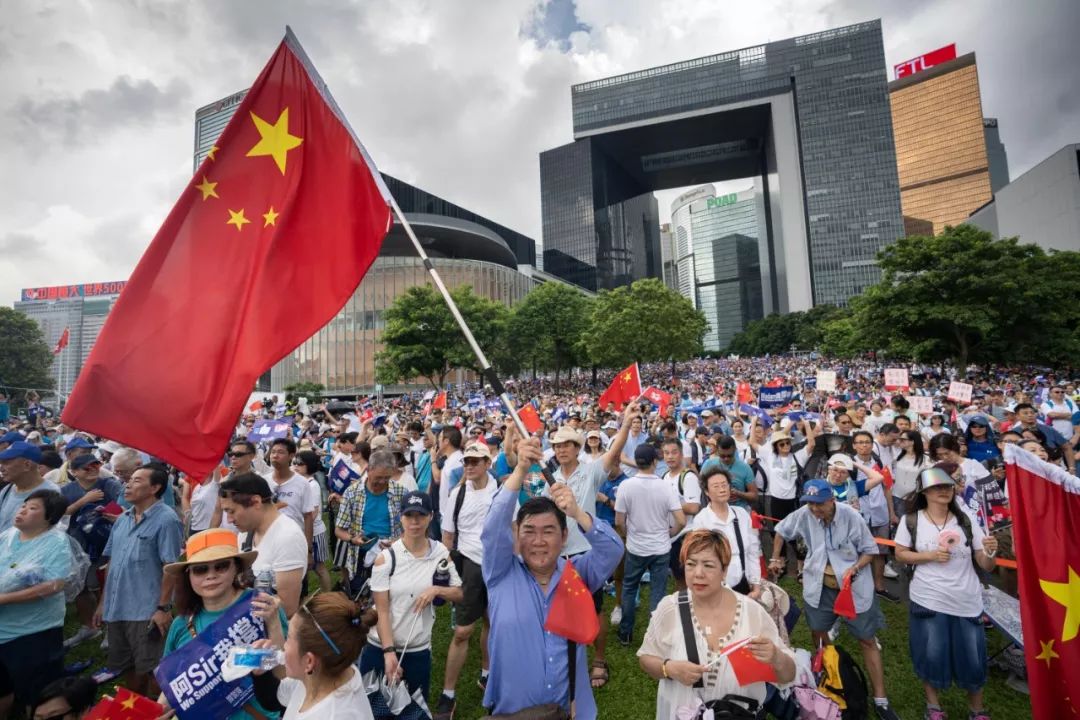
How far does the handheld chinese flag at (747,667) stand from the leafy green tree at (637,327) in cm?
4199

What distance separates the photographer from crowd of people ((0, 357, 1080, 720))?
2.46 meters

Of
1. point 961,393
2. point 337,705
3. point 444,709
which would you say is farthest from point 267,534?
point 961,393

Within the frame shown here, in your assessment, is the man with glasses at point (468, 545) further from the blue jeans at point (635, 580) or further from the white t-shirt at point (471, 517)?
the blue jeans at point (635, 580)

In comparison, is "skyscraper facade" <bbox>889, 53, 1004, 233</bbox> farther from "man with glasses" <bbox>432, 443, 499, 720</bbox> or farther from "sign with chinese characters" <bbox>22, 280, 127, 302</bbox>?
"sign with chinese characters" <bbox>22, 280, 127, 302</bbox>

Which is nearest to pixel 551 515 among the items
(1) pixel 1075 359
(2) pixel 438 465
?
(2) pixel 438 465

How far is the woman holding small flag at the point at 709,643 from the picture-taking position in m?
2.35

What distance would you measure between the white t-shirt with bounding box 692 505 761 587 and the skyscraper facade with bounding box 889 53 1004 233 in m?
150

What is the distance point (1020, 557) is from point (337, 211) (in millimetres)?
5258

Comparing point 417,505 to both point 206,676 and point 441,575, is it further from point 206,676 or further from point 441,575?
point 206,676

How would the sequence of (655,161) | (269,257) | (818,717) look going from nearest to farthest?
(818,717), (269,257), (655,161)

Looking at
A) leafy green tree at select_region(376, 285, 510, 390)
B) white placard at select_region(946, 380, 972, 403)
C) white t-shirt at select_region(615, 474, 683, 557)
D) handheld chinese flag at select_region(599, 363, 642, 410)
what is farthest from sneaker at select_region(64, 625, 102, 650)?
leafy green tree at select_region(376, 285, 510, 390)

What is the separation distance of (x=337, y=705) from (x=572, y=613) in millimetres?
1061

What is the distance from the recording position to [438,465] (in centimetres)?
749

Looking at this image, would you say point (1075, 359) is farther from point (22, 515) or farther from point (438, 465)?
point (22, 515)
